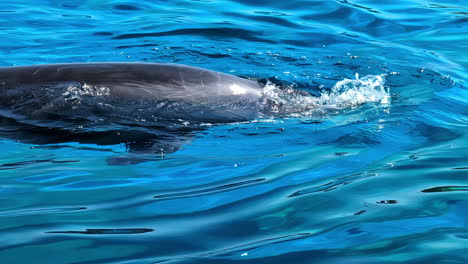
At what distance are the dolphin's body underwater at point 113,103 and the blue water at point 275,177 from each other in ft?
0.55

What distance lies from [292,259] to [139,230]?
2.93 feet

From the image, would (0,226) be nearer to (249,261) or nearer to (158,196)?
(158,196)

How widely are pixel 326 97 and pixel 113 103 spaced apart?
2.22m

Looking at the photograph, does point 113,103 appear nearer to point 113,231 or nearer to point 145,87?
point 145,87

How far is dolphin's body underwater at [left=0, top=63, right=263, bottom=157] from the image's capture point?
5531 millimetres

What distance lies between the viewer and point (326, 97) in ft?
22.4

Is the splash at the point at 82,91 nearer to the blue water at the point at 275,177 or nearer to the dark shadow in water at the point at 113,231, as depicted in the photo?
the blue water at the point at 275,177

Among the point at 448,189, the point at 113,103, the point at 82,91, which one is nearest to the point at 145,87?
the point at 113,103

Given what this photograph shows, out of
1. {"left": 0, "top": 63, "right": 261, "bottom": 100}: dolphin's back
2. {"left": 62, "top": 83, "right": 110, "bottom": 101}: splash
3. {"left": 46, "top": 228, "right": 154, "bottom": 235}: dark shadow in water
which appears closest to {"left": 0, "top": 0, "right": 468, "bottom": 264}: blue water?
{"left": 46, "top": 228, "right": 154, "bottom": 235}: dark shadow in water

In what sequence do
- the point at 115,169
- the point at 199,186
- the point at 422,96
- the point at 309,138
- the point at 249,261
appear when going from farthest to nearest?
the point at 422,96
the point at 309,138
the point at 115,169
the point at 199,186
the point at 249,261

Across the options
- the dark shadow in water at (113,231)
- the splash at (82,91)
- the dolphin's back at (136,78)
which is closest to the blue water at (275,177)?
the dark shadow in water at (113,231)

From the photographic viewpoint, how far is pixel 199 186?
4500 millimetres

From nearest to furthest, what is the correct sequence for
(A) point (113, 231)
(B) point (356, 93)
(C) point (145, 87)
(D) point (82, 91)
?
(A) point (113, 231), (D) point (82, 91), (C) point (145, 87), (B) point (356, 93)

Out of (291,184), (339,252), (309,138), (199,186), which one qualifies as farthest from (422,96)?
(339,252)
